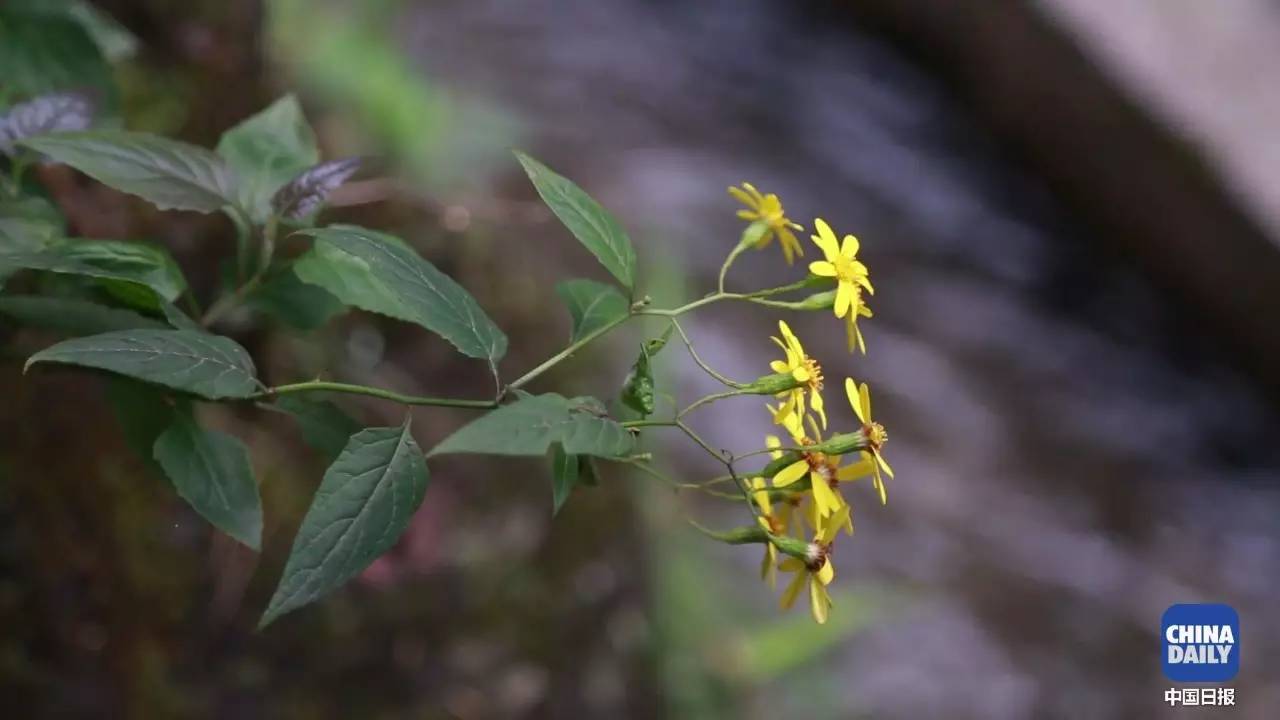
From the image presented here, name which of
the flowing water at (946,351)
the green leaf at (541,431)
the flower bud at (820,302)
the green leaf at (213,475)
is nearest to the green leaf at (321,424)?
the green leaf at (213,475)

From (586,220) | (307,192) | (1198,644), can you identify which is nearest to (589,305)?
(586,220)

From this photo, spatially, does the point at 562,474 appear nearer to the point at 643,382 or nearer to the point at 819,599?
the point at 643,382

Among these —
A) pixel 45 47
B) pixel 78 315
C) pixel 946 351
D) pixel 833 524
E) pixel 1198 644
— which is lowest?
pixel 1198 644

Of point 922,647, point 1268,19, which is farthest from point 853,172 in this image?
point 922,647

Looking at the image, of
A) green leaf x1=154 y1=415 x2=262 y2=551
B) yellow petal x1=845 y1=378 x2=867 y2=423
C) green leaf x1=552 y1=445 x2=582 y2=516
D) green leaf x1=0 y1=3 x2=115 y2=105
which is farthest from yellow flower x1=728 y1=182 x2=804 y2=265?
green leaf x1=0 y1=3 x2=115 y2=105

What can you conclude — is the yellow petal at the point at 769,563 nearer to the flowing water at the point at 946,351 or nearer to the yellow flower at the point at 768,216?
the yellow flower at the point at 768,216

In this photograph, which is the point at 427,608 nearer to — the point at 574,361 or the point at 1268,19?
the point at 574,361
